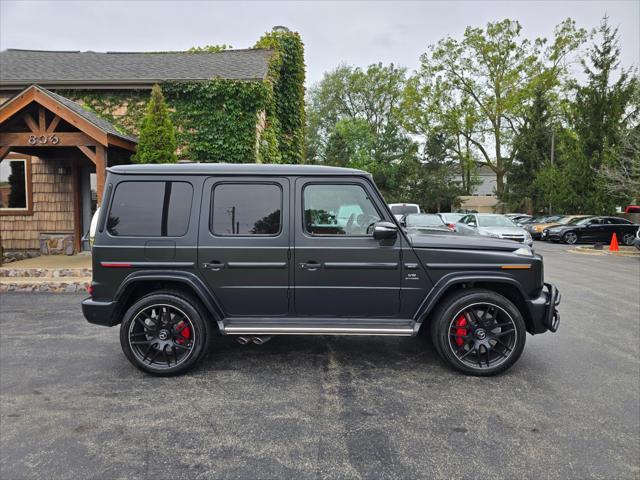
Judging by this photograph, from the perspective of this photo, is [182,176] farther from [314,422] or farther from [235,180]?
[314,422]

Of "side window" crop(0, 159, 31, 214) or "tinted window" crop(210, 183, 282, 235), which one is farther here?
"side window" crop(0, 159, 31, 214)

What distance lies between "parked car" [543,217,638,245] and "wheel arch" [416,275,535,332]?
744 inches

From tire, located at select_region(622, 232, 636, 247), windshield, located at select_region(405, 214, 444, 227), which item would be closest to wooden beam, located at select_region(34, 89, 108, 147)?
windshield, located at select_region(405, 214, 444, 227)

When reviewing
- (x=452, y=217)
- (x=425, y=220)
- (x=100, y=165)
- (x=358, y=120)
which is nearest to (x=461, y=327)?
(x=100, y=165)

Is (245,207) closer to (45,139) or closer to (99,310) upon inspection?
(99,310)

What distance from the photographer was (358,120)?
1922 inches

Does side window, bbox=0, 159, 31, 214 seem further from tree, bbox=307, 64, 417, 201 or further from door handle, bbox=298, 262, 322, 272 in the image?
tree, bbox=307, 64, 417, 201

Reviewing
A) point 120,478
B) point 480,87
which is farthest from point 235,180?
point 480,87

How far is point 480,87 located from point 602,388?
130 ft

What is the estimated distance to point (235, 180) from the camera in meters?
A: 4.18

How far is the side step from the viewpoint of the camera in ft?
13.0

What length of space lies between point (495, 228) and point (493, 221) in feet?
3.61

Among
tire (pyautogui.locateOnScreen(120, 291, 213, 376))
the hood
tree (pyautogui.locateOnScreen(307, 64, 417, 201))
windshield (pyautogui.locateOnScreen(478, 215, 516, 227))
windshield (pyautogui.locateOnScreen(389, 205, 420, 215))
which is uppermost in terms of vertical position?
tree (pyautogui.locateOnScreen(307, 64, 417, 201))

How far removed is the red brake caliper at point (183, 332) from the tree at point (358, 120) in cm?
3998
